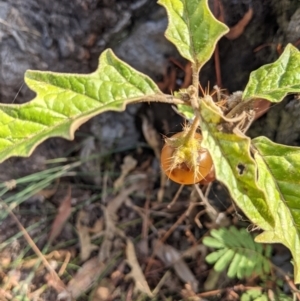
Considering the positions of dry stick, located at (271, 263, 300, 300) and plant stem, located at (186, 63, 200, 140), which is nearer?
plant stem, located at (186, 63, 200, 140)

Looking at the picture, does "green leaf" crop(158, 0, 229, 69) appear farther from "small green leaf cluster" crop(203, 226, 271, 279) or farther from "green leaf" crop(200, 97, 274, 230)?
"small green leaf cluster" crop(203, 226, 271, 279)

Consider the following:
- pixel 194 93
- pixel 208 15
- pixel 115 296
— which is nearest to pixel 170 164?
pixel 194 93

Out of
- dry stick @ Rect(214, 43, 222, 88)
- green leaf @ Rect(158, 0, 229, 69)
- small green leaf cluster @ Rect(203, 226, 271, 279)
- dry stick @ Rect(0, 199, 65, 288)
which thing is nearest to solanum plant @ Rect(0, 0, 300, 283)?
green leaf @ Rect(158, 0, 229, 69)

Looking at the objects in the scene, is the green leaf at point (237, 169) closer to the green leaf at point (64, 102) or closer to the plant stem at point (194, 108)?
the plant stem at point (194, 108)

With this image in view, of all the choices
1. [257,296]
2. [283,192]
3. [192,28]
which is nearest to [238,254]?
[257,296]

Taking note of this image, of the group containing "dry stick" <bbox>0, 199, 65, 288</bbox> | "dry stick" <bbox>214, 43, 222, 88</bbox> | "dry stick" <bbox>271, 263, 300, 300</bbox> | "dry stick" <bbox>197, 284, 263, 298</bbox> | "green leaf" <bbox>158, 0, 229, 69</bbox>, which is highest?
"green leaf" <bbox>158, 0, 229, 69</bbox>

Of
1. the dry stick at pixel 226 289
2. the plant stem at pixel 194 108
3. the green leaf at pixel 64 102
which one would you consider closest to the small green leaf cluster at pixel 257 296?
the dry stick at pixel 226 289

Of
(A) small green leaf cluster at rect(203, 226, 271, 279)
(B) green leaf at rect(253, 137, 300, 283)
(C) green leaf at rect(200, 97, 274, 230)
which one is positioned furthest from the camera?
(A) small green leaf cluster at rect(203, 226, 271, 279)
